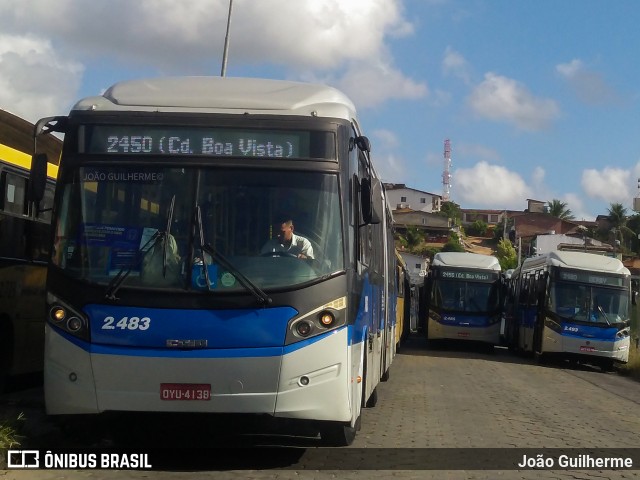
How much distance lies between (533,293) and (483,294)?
2972 millimetres

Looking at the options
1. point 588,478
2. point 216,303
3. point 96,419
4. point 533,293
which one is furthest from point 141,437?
point 533,293

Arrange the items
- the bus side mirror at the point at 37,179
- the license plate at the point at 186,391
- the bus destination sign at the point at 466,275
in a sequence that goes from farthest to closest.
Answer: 1. the bus destination sign at the point at 466,275
2. the bus side mirror at the point at 37,179
3. the license plate at the point at 186,391

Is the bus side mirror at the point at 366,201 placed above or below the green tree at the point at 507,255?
above

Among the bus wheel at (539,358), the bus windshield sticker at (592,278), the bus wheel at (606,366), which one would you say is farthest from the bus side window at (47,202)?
the bus wheel at (606,366)

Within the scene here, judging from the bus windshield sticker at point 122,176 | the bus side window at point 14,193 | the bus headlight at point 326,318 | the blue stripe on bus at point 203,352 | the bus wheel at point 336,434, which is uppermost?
the bus windshield sticker at point 122,176

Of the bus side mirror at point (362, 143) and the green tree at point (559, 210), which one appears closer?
the bus side mirror at point (362, 143)

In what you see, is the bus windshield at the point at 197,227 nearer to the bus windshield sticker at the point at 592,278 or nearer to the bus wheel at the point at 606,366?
the bus windshield sticker at the point at 592,278

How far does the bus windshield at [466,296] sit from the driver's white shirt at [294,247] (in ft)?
82.8

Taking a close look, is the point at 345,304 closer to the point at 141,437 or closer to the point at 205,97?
the point at 205,97

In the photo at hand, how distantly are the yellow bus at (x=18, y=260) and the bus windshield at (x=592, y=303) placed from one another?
17.9 meters

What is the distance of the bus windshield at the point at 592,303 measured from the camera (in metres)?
27.2

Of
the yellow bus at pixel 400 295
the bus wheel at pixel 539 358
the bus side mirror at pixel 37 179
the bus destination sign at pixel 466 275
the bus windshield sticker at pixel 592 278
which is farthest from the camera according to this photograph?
the bus destination sign at pixel 466 275

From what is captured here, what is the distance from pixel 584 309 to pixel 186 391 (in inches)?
839

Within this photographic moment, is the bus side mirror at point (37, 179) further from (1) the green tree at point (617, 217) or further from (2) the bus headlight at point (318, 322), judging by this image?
(1) the green tree at point (617, 217)
